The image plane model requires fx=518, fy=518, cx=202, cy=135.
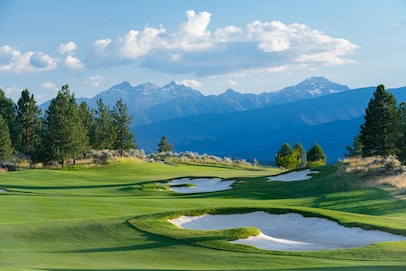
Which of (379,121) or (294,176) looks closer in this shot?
(294,176)

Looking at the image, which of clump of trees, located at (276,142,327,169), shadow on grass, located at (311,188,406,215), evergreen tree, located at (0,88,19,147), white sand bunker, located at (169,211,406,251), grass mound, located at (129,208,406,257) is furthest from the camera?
clump of trees, located at (276,142,327,169)

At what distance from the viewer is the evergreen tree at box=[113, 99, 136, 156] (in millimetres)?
59312

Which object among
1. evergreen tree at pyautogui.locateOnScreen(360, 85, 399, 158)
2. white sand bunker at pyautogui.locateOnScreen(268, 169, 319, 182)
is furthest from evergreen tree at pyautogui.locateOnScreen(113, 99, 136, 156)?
white sand bunker at pyautogui.locateOnScreen(268, 169, 319, 182)

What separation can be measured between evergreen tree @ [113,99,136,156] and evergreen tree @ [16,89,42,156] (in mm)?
8490

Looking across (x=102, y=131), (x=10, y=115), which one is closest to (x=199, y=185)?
(x=102, y=131)

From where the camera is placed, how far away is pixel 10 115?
55312 millimetres

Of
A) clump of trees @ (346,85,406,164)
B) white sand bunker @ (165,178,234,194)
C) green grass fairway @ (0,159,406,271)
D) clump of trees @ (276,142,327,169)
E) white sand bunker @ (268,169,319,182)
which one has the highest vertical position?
clump of trees @ (346,85,406,164)

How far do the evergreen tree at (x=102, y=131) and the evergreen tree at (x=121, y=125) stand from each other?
122 centimetres

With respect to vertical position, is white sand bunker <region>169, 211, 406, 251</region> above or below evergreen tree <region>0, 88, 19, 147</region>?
below

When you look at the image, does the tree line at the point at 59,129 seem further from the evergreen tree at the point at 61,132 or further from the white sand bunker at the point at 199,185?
the white sand bunker at the point at 199,185

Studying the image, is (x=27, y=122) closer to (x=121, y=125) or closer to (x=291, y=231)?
(x=121, y=125)

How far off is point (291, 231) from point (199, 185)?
696 inches

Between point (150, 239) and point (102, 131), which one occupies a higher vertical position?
point (102, 131)

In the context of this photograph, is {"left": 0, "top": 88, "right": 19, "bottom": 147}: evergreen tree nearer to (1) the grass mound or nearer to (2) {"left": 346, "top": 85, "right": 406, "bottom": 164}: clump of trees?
(2) {"left": 346, "top": 85, "right": 406, "bottom": 164}: clump of trees
